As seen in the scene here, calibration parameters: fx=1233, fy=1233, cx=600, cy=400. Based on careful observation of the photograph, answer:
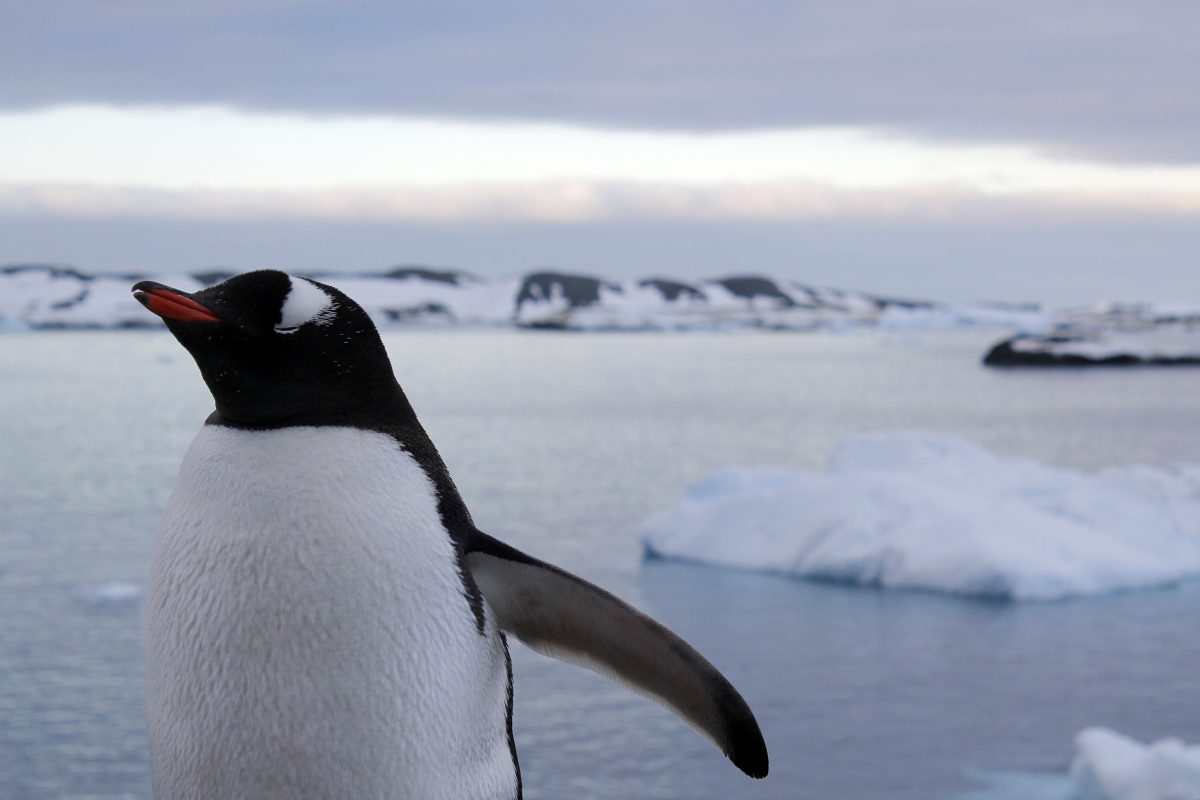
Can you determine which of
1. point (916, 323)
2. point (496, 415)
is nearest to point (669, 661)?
point (496, 415)

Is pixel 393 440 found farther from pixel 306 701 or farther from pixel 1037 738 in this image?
pixel 1037 738

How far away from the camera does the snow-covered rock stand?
160 ft

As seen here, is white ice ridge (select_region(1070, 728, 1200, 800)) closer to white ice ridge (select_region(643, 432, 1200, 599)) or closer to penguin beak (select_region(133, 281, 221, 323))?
white ice ridge (select_region(643, 432, 1200, 599))

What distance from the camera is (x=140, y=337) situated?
104938 millimetres

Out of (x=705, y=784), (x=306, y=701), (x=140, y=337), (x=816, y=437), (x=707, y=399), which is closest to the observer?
(x=306, y=701)

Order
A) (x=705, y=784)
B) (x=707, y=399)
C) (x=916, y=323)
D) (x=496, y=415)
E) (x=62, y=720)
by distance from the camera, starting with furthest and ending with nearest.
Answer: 1. (x=916, y=323)
2. (x=707, y=399)
3. (x=496, y=415)
4. (x=62, y=720)
5. (x=705, y=784)

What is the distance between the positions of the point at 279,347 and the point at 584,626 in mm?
579

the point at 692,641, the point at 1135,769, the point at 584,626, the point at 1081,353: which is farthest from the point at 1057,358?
the point at 584,626

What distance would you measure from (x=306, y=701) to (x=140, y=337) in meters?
110

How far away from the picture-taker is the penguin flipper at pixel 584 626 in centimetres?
170

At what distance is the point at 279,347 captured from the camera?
1.61 m

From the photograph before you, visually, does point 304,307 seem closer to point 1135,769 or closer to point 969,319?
point 1135,769

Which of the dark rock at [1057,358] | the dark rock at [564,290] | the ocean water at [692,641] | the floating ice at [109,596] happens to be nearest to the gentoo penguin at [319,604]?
the ocean water at [692,641]

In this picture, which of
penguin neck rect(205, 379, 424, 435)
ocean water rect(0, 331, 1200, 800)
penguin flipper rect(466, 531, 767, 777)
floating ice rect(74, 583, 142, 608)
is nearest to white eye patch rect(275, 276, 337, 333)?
penguin neck rect(205, 379, 424, 435)
